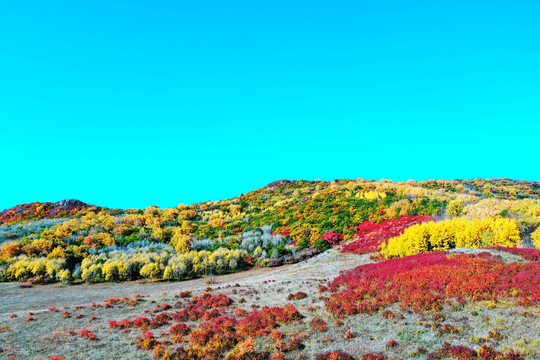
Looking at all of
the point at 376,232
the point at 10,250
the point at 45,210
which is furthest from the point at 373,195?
the point at 45,210

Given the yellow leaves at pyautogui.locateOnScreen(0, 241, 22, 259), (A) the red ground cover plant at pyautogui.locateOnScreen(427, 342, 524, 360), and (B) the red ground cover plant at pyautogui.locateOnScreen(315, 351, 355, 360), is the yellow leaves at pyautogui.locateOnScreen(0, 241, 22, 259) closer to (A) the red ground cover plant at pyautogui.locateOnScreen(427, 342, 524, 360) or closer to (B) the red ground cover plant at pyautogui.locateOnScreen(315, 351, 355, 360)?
(B) the red ground cover plant at pyautogui.locateOnScreen(315, 351, 355, 360)

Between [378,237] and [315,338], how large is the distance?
31768 millimetres

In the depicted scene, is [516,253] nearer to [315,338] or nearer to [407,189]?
[315,338]

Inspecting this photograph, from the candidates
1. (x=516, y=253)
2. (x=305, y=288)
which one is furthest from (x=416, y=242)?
(x=305, y=288)

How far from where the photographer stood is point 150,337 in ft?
48.7

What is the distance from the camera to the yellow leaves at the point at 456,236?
2777 centimetres

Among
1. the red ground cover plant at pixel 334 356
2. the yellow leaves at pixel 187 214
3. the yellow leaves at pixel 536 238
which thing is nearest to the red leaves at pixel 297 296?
the red ground cover plant at pixel 334 356

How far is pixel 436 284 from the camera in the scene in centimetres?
1761

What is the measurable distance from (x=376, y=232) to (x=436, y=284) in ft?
91.5

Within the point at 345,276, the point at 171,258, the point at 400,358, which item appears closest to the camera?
the point at 400,358

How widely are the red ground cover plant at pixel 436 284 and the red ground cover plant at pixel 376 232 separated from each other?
1620 centimetres

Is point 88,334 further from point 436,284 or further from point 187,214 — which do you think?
point 187,214

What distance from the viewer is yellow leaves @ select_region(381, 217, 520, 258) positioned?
2777 centimetres

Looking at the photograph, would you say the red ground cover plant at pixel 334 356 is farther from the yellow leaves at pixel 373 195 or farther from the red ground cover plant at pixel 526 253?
the yellow leaves at pixel 373 195
